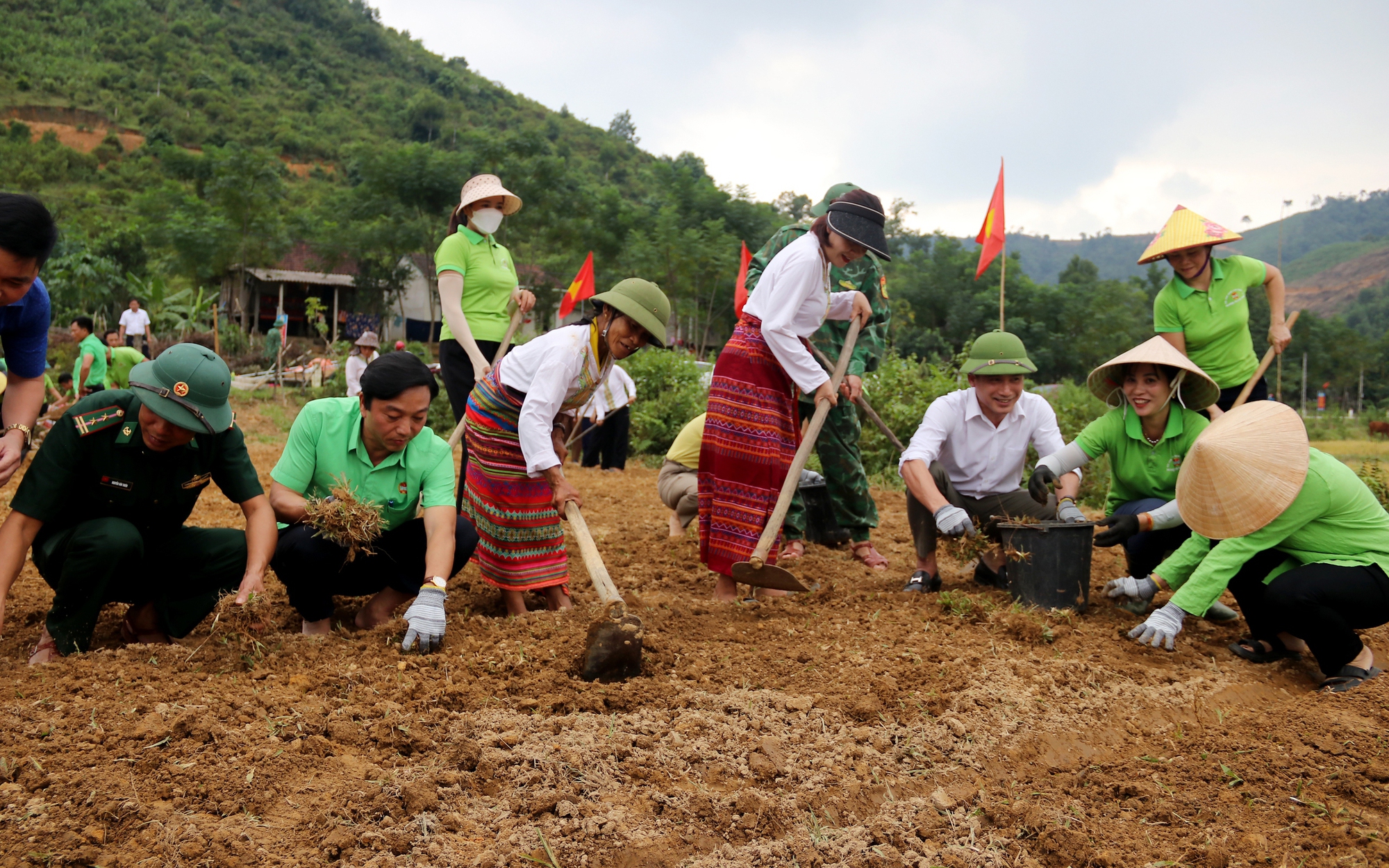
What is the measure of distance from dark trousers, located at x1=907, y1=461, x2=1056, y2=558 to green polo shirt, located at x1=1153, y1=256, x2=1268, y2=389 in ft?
3.33

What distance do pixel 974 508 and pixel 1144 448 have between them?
717 mm

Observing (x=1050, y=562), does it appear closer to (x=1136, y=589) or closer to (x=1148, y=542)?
(x=1136, y=589)

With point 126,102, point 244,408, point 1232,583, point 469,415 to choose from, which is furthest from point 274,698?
point 126,102

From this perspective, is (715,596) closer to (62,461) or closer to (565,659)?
(565,659)

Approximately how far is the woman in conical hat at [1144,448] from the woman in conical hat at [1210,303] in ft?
1.80

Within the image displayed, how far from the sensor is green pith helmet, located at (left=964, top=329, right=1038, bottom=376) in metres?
3.58

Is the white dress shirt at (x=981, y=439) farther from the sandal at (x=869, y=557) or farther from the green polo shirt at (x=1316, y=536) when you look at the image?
the green polo shirt at (x=1316, y=536)

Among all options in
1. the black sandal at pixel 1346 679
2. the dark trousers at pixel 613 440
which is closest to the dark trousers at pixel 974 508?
the black sandal at pixel 1346 679

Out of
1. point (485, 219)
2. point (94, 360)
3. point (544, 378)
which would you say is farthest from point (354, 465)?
point (94, 360)

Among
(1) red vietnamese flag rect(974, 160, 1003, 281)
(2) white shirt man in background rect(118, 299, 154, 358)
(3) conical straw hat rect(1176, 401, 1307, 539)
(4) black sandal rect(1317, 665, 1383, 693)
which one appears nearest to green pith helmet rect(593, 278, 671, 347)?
(3) conical straw hat rect(1176, 401, 1307, 539)

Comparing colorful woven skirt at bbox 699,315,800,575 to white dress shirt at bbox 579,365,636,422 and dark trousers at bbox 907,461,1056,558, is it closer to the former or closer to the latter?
white dress shirt at bbox 579,365,636,422

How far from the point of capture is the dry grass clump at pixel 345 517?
282 cm

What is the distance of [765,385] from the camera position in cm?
359

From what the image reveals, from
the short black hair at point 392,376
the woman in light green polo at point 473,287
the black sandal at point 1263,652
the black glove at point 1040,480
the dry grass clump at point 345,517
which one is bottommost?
the black sandal at point 1263,652
